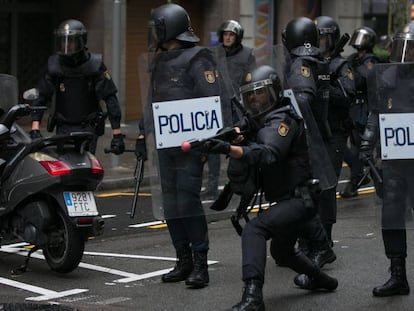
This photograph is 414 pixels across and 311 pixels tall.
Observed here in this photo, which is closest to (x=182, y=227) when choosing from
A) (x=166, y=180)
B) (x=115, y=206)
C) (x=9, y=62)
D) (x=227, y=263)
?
(x=166, y=180)

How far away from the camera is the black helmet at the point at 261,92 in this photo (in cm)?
717

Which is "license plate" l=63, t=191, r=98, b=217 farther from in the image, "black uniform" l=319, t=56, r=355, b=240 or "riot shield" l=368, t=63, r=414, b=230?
"riot shield" l=368, t=63, r=414, b=230

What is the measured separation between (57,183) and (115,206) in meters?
4.02

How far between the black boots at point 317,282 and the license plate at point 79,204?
159cm

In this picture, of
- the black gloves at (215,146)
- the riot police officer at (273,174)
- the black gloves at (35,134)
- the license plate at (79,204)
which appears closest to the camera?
the black gloves at (215,146)

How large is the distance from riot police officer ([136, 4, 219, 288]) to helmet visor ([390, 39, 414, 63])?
49.8 inches

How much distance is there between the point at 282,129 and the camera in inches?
275

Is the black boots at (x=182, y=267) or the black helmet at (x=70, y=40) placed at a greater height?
the black helmet at (x=70, y=40)

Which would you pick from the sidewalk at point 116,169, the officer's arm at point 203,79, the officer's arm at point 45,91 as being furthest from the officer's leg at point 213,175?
the sidewalk at point 116,169

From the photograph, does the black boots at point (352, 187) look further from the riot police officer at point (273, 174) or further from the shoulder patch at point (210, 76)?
the riot police officer at point (273, 174)

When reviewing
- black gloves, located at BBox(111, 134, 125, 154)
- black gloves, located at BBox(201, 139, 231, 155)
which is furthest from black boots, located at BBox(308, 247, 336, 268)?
black gloves, located at BBox(201, 139, 231, 155)

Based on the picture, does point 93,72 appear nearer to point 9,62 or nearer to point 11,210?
point 11,210

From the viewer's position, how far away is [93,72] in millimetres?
9688

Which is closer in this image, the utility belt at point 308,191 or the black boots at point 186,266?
the utility belt at point 308,191
